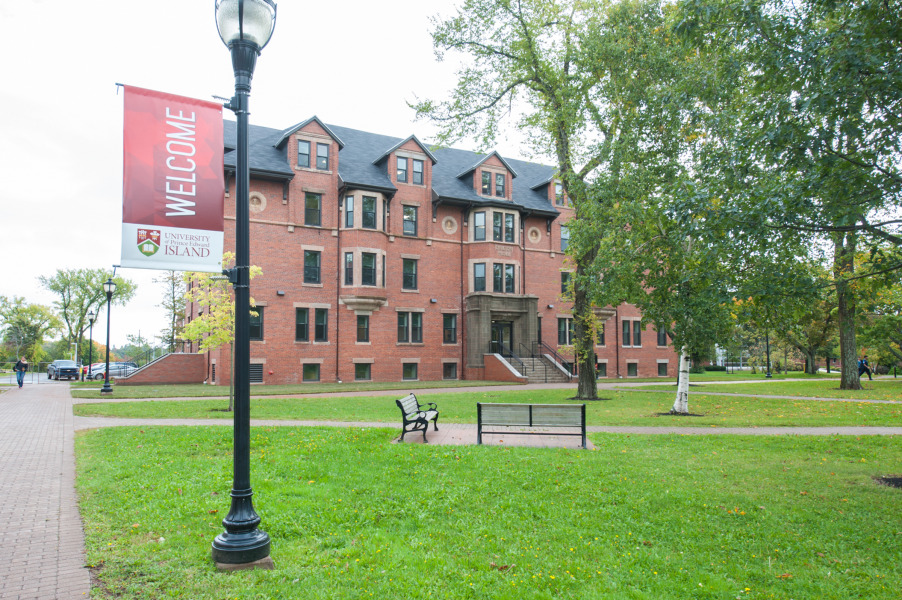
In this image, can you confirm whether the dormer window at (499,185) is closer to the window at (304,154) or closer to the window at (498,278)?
the window at (498,278)

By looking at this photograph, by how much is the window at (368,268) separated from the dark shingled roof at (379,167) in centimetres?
382

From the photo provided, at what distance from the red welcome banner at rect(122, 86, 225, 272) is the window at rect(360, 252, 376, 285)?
2626cm

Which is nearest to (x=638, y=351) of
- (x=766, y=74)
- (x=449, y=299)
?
(x=449, y=299)

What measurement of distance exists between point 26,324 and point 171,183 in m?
85.5

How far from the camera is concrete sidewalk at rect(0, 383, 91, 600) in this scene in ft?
14.4

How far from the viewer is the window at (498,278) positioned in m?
34.6

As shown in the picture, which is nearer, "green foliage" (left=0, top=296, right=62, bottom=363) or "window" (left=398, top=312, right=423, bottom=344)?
"window" (left=398, top=312, right=423, bottom=344)

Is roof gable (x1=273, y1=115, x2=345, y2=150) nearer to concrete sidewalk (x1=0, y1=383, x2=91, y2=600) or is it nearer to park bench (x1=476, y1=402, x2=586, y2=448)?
concrete sidewalk (x1=0, y1=383, x2=91, y2=600)

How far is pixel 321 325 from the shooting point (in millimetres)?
31172

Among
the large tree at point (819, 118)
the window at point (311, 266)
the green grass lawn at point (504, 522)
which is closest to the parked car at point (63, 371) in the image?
the window at point (311, 266)

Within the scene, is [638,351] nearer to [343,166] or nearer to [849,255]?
[343,166]

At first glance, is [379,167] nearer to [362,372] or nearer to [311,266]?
[311,266]

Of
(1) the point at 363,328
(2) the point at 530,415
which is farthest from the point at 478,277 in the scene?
(2) the point at 530,415

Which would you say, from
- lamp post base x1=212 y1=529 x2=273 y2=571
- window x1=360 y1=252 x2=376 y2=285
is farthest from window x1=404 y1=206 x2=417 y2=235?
lamp post base x1=212 y1=529 x2=273 y2=571
